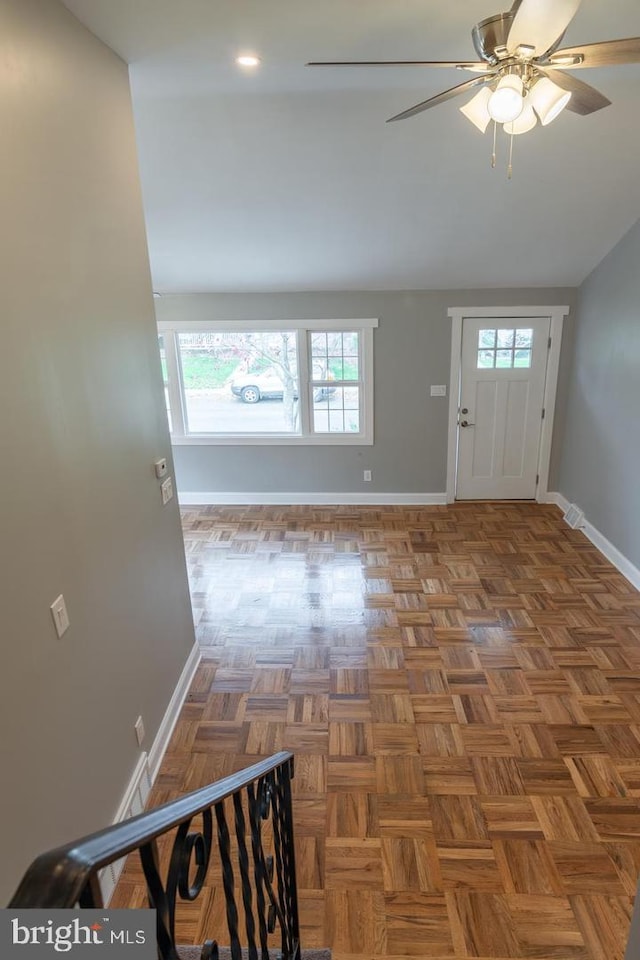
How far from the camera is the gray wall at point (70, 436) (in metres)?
1.34

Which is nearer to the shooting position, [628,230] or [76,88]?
[76,88]

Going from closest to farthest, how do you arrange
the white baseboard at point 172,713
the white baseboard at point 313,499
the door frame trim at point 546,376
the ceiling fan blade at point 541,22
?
the ceiling fan blade at point 541,22 < the white baseboard at point 172,713 < the door frame trim at point 546,376 < the white baseboard at point 313,499

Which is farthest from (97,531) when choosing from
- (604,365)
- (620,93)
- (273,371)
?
(604,365)

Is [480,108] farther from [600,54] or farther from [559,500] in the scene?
[559,500]

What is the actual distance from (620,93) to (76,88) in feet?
8.21

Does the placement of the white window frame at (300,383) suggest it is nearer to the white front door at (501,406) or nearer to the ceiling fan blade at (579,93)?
the white front door at (501,406)

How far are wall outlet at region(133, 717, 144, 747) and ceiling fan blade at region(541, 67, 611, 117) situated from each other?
2752 mm

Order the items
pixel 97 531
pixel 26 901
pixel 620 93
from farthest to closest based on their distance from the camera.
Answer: pixel 620 93 → pixel 97 531 → pixel 26 901

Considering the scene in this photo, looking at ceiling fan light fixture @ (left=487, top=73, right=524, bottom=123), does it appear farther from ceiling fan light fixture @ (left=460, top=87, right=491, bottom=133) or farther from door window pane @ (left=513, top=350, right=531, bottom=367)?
door window pane @ (left=513, top=350, right=531, bottom=367)

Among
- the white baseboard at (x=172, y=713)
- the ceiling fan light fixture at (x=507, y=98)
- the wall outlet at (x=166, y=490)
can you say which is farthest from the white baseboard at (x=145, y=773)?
the ceiling fan light fixture at (x=507, y=98)

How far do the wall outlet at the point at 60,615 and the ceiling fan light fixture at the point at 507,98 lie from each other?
199cm

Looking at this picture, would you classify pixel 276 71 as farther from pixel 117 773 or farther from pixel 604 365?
pixel 604 365

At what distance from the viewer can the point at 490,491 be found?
5.34 meters

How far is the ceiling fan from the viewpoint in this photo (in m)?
1.34
